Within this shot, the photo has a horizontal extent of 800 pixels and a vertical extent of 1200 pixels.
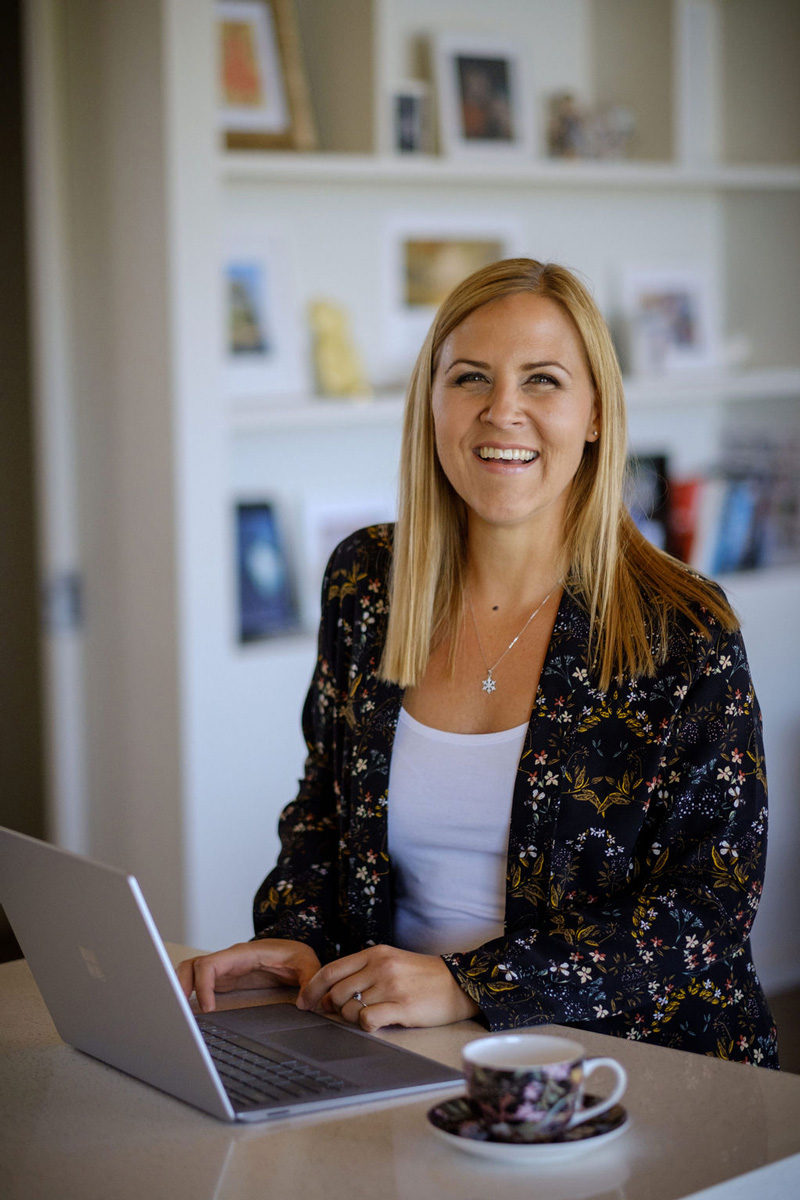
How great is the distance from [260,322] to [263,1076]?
2.37 metres

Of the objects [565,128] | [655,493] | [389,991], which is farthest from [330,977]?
[565,128]

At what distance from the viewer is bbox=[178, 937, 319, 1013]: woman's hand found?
1628 mm

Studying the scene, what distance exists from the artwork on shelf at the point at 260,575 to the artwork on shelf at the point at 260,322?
0.29 metres

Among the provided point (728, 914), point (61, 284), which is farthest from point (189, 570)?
point (728, 914)

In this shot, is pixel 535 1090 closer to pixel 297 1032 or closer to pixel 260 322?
pixel 297 1032

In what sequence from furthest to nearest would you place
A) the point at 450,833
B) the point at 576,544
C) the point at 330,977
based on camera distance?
the point at 576,544 → the point at 450,833 → the point at 330,977

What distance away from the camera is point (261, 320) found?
3.42 m

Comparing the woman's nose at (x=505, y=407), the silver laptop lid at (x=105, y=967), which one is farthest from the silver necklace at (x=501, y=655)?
the silver laptop lid at (x=105, y=967)

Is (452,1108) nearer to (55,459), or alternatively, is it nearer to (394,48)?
(55,459)

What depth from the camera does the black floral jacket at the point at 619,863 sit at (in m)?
1.58

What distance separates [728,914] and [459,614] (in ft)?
1.93

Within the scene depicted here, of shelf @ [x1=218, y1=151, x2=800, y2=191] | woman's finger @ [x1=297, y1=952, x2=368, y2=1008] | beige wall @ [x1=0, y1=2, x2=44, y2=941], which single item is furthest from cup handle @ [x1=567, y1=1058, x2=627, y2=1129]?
beige wall @ [x1=0, y1=2, x2=44, y2=941]

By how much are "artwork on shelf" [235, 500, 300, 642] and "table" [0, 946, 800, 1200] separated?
2100mm

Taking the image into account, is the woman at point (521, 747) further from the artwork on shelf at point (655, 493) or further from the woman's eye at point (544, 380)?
the artwork on shelf at point (655, 493)
